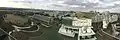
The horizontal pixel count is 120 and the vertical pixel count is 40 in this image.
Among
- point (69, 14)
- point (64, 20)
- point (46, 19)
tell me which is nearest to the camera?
point (64, 20)

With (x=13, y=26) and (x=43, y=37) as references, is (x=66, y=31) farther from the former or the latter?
(x=13, y=26)

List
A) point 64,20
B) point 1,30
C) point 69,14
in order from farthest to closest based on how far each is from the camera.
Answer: point 69,14 → point 64,20 → point 1,30

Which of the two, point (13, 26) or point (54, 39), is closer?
point (13, 26)

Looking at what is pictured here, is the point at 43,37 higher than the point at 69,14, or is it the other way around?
the point at 69,14

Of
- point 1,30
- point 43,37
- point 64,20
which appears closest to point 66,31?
point 64,20

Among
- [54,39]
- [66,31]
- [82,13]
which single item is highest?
[82,13]

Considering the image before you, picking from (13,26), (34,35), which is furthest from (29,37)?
(13,26)

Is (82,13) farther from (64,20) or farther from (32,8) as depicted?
(32,8)
